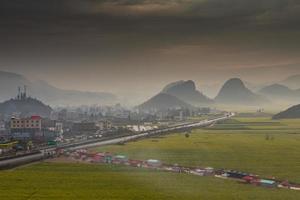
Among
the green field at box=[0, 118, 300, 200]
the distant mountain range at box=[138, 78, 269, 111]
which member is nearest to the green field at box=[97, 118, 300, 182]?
the green field at box=[0, 118, 300, 200]

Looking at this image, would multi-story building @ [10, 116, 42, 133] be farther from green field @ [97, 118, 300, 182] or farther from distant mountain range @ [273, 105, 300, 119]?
distant mountain range @ [273, 105, 300, 119]

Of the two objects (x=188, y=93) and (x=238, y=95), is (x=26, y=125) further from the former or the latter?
(x=188, y=93)

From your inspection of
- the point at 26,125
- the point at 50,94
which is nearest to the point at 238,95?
the point at 50,94

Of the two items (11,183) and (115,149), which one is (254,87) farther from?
(11,183)

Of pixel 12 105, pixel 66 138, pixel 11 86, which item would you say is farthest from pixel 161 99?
pixel 66 138

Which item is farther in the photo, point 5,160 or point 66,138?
point 66,138

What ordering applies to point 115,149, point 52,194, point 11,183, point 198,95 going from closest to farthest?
point 52,194 → point 11,183 → point 115,149 → point 198,95
